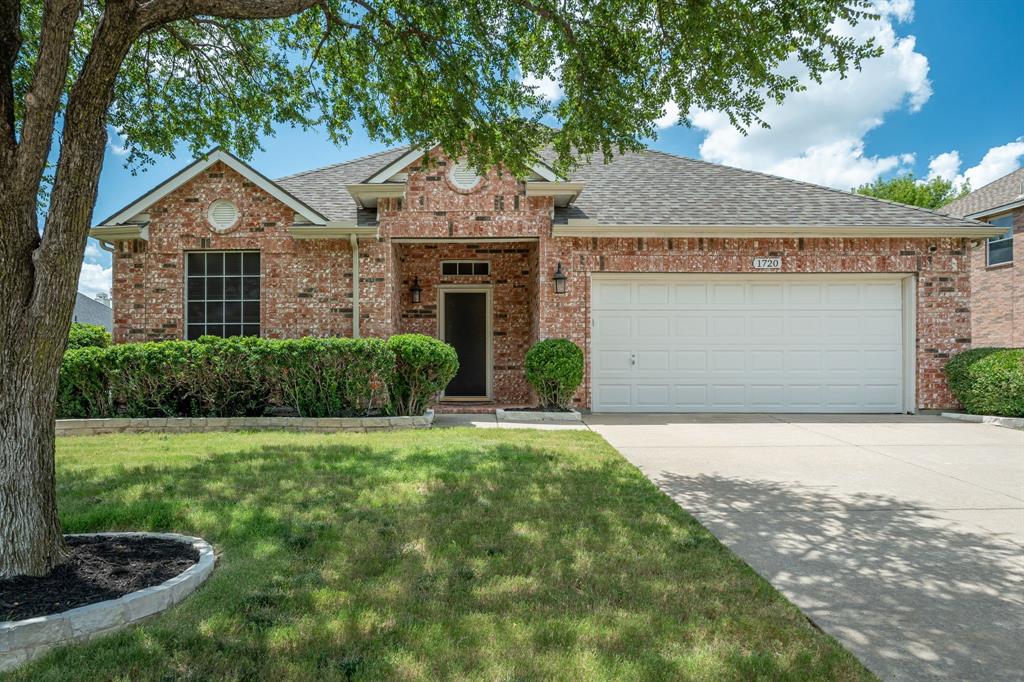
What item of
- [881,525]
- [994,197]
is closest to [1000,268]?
[994,197]

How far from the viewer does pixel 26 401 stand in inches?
120

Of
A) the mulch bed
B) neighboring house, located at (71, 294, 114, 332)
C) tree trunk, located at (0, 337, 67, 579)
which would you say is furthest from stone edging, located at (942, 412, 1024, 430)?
neighboring house, located at (71, 294, 114, 332)

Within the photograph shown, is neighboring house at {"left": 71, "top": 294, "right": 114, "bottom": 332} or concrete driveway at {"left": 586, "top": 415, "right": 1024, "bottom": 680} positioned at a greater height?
neighboring house at {"left": 71, "top": 294, "right": 114, "bottom": 332}

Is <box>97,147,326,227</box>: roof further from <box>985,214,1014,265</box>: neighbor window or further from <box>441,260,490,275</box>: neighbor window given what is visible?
<box>985,214,1014,265</box>: neighbor window

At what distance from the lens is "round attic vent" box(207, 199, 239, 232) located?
33.7ft

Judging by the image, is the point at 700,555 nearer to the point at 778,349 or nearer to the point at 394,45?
the point at 394,45

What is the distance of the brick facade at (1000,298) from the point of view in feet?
52.5

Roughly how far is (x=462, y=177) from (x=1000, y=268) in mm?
16470

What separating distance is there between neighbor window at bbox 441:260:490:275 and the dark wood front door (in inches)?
17.7

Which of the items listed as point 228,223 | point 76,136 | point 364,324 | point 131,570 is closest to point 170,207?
point 228,223

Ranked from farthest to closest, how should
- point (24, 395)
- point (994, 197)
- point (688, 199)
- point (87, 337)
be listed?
point (994, 197) → point (688, 199) → point (87, 337) → point (24, 395)

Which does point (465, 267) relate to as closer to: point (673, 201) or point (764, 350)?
point (673, 201)

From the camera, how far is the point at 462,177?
10.5 meters

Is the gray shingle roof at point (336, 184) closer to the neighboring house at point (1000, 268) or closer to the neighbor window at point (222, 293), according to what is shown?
the neighbor window at point (222, 293)
